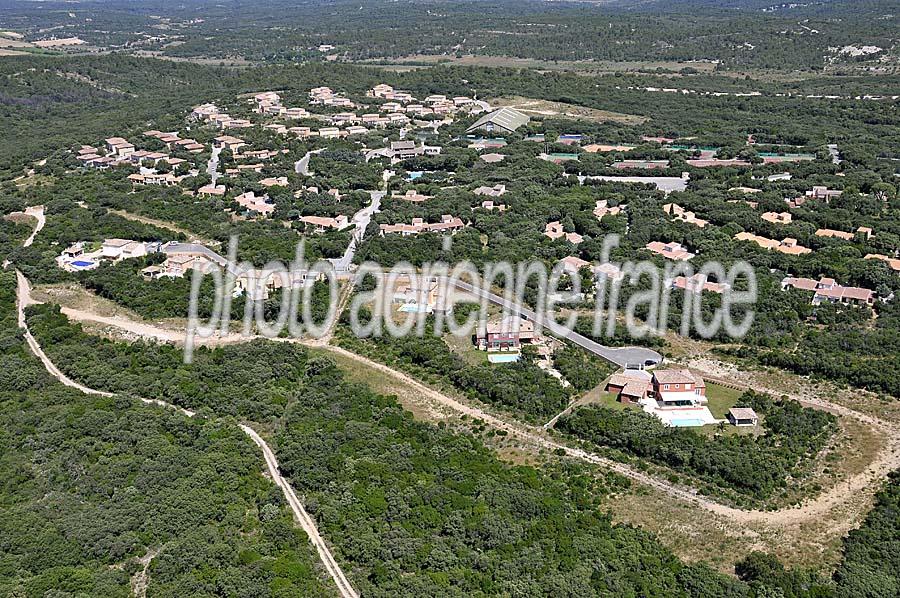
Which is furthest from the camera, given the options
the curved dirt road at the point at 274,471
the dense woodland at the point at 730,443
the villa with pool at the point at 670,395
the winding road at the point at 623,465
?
→ the villa with pool at the point at 670,395

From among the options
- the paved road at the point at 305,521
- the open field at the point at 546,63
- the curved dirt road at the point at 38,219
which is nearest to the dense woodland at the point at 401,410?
the paved road at the point at 305,521

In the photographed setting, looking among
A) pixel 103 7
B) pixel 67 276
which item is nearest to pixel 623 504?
pixel 67 276

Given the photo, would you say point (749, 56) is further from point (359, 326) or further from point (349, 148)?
point (359, 326)

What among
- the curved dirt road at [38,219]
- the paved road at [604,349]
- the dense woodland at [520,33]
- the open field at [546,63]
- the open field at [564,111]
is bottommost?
the paved road at [604,349]

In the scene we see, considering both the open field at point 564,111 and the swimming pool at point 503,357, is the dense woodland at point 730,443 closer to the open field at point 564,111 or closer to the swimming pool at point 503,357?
the swimming pool at point 503,357

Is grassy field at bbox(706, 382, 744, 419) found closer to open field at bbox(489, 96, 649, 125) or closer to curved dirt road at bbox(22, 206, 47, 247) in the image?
curved dirt road at bbox(22, 206, 47, 247)

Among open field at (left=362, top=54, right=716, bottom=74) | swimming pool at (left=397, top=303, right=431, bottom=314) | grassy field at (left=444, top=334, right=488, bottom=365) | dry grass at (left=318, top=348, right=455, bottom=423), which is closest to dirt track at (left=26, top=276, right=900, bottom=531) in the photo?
dry grass at (left=318, top=348, right=455, bottom=423)

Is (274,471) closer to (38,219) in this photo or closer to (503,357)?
(503,357)
